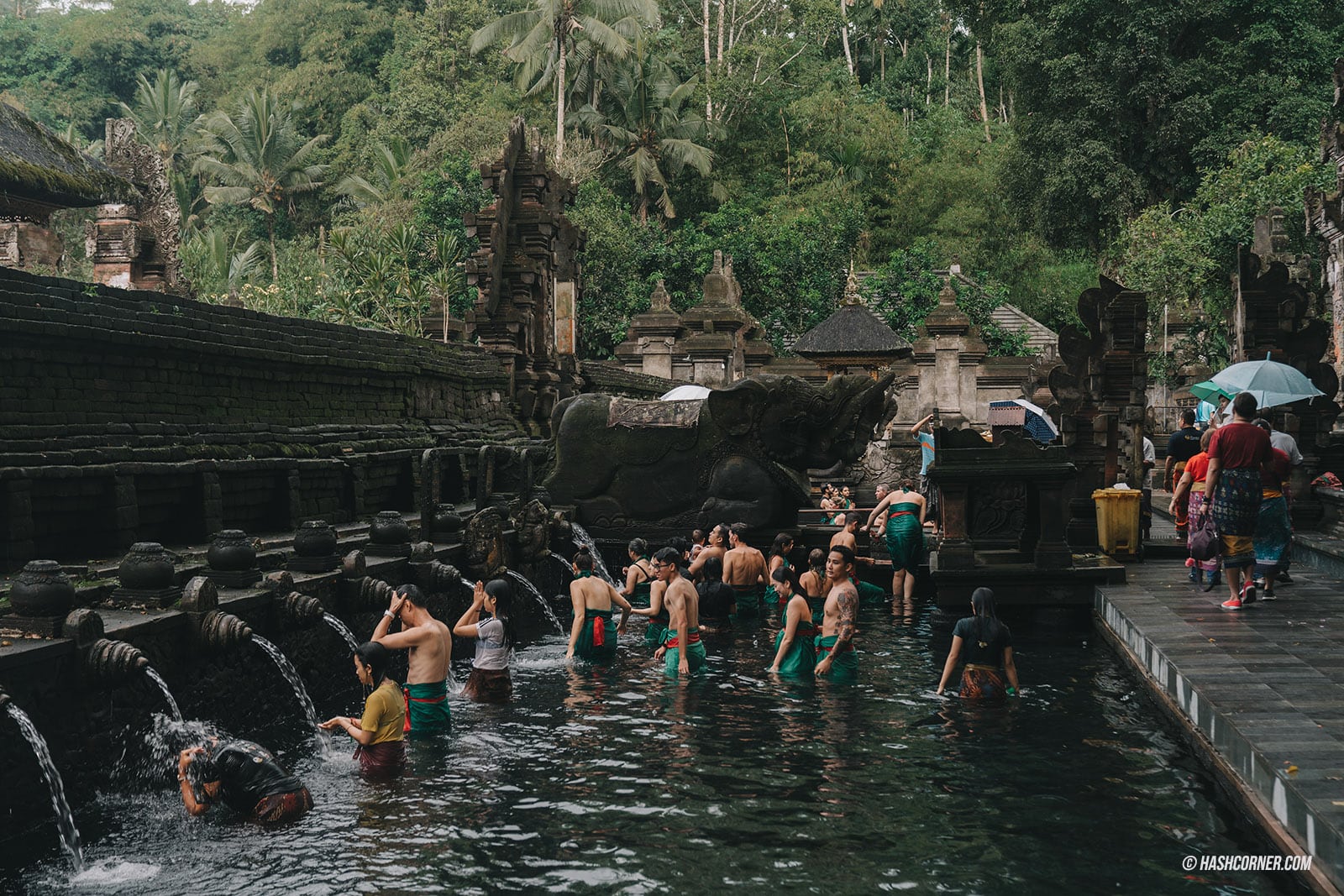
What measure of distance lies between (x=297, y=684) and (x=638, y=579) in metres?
5.39

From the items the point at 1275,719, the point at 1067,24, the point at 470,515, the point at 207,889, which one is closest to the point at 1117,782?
the point at 1275,719

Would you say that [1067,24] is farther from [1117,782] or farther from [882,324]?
[1117,782]

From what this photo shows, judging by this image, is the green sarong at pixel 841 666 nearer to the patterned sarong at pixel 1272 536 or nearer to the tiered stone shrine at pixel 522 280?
the patterned sarong at pixel 1272 536

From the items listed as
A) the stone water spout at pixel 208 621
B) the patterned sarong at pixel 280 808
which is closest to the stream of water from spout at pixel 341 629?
the stone water spout at pixel 208 621

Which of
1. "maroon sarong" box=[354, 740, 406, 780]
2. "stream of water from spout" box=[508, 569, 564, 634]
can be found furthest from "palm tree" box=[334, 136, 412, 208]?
"maroon sarong" box=[354, 740, 406, 780]

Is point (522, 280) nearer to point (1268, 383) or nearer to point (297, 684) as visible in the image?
point (1268, 383)

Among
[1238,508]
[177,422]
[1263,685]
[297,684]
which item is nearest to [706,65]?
[177,422]

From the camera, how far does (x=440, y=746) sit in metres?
8.79

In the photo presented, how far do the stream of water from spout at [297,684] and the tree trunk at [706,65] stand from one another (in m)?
42.3

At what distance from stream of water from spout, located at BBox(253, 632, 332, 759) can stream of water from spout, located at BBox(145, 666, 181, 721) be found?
0.92 m

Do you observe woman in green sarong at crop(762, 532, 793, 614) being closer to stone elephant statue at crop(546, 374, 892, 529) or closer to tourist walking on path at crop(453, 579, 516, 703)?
stone elephant statue at crop(546, 374, 892, 529)

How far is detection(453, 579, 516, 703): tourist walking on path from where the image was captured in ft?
32.9

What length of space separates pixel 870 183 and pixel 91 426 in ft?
137

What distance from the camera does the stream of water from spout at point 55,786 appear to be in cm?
647
